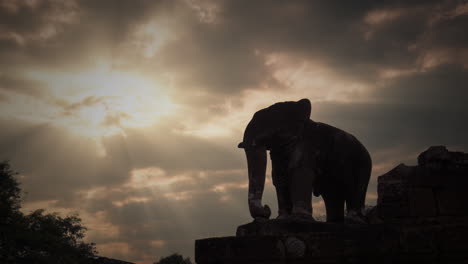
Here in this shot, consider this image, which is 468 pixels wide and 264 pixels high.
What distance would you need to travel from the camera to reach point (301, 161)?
6.68 m

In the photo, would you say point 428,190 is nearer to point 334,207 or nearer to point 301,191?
point 334,207

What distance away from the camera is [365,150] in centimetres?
789

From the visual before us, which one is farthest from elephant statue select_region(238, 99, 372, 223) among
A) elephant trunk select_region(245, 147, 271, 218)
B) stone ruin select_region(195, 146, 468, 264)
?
stone ruin select_region(195, 146, 468, 264)

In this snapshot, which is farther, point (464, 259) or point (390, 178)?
point (390, 178)

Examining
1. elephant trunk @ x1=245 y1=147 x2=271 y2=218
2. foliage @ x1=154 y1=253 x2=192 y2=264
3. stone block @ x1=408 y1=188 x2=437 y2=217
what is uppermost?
elephant trunk @ x1=245 y1=147 x2=271 y2=218

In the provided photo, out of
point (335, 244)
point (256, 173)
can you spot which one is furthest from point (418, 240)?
point (256, 173)

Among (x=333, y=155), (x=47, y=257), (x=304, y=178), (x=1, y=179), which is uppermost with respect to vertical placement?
(x=1, y=179)

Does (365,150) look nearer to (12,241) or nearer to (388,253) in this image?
(388,253)

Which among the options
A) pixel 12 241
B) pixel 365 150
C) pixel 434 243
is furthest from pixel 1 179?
pixel 434 243

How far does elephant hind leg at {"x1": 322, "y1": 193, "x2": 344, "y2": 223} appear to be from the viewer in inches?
303

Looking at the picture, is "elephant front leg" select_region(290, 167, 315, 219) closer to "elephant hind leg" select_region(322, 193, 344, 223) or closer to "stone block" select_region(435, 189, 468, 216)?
"elephant hind leg" select_region(322, 193, 344, 223)

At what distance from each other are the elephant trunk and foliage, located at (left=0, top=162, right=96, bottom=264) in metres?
20.5

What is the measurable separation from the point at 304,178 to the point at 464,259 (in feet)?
7.61

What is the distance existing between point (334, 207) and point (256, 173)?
1.81 metres
